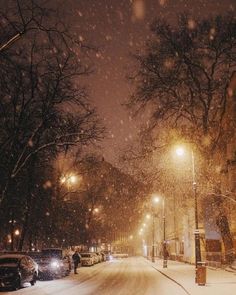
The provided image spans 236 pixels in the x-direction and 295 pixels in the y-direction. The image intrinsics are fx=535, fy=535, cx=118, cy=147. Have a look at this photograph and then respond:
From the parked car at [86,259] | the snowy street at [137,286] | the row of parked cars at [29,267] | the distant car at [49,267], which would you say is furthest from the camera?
the parked car at [86,259]

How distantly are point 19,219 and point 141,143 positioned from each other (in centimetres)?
1720

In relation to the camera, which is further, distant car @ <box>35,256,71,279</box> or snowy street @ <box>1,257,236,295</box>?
distant car @ <box>35,256,71,279</box>

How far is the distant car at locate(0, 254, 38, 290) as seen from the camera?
25281 mm

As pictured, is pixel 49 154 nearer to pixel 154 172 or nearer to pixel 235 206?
pixel 154 172

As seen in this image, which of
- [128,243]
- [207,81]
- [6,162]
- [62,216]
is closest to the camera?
[6,162]

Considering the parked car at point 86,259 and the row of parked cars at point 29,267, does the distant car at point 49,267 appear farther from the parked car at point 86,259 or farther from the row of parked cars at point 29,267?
the parked car at point 86,259

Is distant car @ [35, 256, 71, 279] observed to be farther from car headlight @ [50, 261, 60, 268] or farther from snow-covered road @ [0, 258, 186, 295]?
snow-covered road @ [0, 258, 186, 295]

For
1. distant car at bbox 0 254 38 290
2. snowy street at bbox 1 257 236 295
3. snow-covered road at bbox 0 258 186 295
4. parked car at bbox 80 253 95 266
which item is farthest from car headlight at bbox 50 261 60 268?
parked car at bbox 80 253 95 266

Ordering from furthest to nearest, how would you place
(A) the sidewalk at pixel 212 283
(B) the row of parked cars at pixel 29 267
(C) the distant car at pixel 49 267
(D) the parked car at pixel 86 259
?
(D) the parked car at pixel 86 259, (C) the distant car at pixel 49 267, (B) the row of parked cars at pixel 29 267, (A) the sidewalk at pixel 212 283

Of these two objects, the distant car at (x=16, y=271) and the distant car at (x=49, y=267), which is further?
the distant car at (x=49, y=267)

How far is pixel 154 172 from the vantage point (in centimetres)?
3675

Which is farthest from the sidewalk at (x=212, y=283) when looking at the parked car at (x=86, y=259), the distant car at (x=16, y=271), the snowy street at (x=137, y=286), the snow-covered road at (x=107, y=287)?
the parked car at (x=86, y=259)

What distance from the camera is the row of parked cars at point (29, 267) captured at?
83.3ft

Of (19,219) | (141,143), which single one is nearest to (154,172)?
(141,143)
